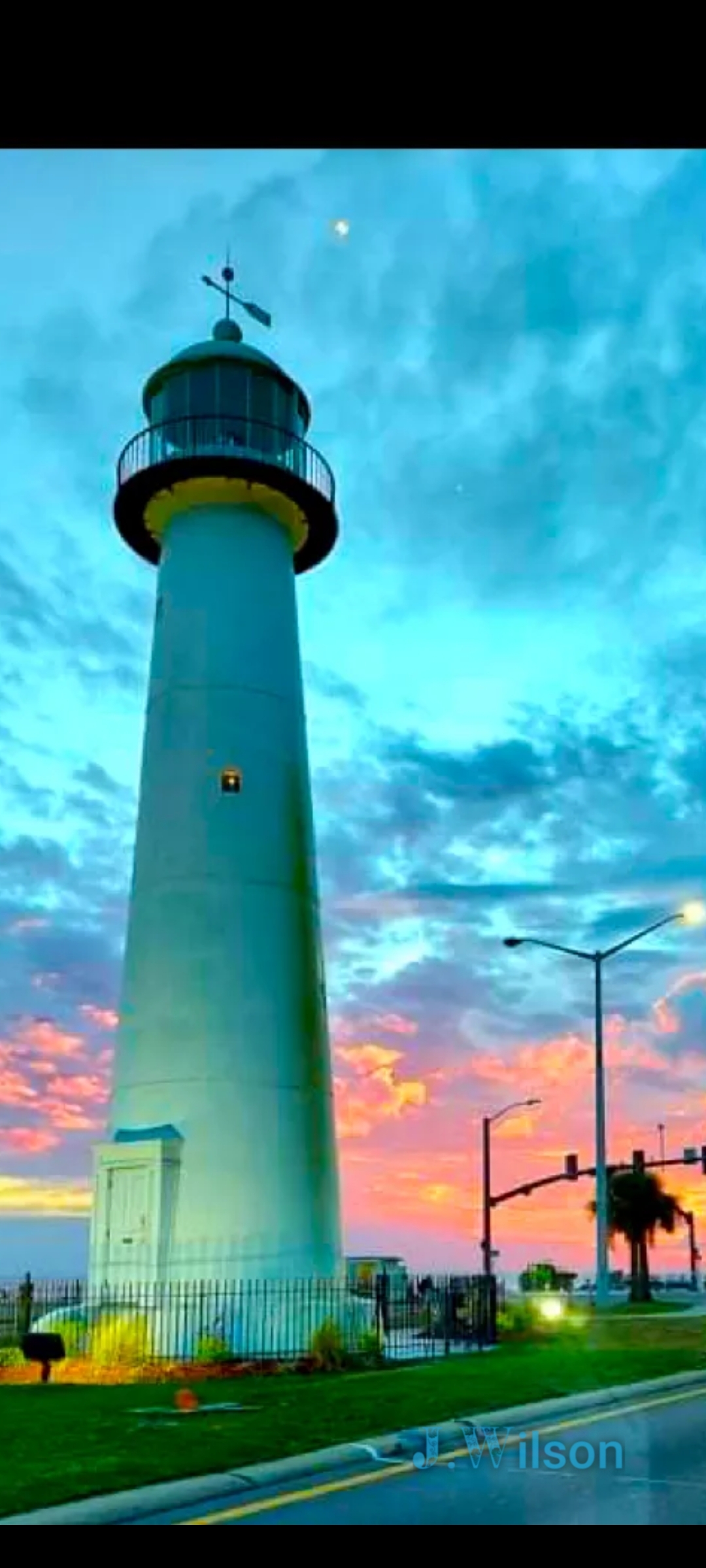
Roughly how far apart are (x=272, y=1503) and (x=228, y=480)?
1945 centimetres

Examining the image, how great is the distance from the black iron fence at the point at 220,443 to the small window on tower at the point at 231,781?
554 centimetres

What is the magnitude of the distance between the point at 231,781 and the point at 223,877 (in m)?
1.66

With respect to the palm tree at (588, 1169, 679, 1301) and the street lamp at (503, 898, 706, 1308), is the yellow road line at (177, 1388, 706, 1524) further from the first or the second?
the palm tree at (588, 1169, 679, 1301)

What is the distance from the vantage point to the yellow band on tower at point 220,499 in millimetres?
26062

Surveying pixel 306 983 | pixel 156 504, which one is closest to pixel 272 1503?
→ pixel 306 983

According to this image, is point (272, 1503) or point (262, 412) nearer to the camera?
point (272, 1503)

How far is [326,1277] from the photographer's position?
23359 millimetres

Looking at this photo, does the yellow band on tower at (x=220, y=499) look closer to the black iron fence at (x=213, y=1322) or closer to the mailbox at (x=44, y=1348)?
the black iron fence at (x=213, y=1322)

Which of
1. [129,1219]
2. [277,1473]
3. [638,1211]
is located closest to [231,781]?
[129,1219]

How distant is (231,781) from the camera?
24.7 m

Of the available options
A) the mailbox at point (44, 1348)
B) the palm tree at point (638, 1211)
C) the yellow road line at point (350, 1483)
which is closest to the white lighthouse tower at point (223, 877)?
the mailbox at point (44, 1348)

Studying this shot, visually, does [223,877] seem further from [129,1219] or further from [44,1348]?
[44,1348]

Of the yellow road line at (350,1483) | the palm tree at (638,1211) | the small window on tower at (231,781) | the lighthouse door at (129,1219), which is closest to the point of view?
the yellow road line at (350,1483)
